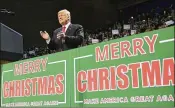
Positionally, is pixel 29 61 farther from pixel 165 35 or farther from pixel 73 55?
pixel 165 35

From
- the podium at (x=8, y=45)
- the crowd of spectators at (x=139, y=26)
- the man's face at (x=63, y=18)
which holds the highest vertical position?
the crowd of spectators at (x=139, y=26)

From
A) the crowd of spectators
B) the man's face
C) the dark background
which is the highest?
the dark background

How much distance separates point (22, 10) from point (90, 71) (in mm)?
7586

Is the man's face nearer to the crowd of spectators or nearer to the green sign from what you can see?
the green sign

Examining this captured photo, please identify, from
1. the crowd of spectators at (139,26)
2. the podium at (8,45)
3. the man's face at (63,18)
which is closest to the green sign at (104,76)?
the podium at (8,45)

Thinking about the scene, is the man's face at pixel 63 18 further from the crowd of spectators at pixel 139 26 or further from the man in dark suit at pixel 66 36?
the crowd of spectators at pixel 139 26

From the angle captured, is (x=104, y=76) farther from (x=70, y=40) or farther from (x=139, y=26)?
(x=139, y=26)

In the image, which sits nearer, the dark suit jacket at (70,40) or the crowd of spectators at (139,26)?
the dark suit jacket at (70,40)

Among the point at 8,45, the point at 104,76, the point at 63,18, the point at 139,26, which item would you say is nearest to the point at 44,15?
the point at 139,26

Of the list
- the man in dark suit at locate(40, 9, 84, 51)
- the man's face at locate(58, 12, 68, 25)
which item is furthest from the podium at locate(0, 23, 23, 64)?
the man's face at locate(58, 12, 68, 25)

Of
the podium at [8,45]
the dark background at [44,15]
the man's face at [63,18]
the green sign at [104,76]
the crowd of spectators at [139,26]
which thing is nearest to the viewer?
the green sign at [104,76]

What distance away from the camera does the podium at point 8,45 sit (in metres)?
2.96

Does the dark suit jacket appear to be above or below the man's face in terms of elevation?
below

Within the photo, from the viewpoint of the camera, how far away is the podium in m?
2.96
